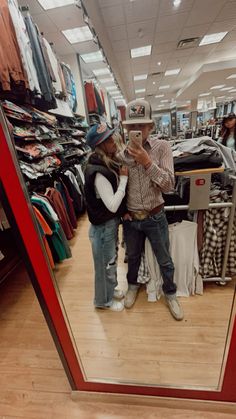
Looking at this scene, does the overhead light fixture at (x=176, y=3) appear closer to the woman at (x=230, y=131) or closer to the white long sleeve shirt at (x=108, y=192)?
the woman at (x=230, y=131)

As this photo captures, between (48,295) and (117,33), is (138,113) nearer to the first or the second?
Answer: (48,295)

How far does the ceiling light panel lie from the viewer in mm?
3972

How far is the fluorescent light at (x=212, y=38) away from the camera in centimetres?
489

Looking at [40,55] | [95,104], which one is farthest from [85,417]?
[95,104]

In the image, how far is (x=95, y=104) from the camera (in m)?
4.31

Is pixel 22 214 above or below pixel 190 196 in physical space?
above

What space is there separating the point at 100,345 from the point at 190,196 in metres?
1.18

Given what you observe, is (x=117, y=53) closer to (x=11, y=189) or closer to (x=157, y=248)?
(x=157, y=248)

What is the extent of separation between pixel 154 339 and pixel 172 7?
476 centimetres

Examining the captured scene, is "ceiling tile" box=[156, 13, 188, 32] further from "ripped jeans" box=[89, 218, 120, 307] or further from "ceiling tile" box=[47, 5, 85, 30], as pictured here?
"ripped jeans" box=[89, 218, 120, 307]

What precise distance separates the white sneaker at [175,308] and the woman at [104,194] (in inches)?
20.0

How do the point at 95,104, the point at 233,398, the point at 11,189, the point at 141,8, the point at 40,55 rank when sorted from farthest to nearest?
the point at 95,104
the point at 141,8
the point at 40,55
the point at 233,398
the point at 11,189

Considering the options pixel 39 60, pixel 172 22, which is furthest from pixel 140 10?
pixel 39 60

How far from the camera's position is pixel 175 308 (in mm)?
1474
